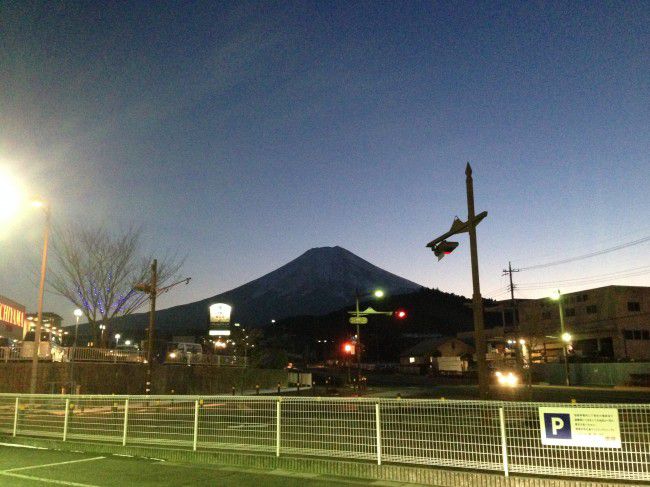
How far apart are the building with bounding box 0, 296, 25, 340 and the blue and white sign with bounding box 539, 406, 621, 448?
4124 centimetres

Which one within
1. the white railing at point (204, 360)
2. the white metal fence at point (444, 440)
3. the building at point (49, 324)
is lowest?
the white metal fence at point (444, 440)

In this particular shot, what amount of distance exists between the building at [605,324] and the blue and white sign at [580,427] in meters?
53.0

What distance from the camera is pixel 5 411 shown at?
17266mm

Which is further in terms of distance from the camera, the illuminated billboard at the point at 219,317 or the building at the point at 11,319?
the illuminated billboard at the point at 219,317

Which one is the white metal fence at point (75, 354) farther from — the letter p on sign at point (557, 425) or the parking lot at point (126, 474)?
the letter p on sign at point (557, 425)

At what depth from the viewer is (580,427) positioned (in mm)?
7918

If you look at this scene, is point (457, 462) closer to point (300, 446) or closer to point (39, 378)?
point (300, 446)

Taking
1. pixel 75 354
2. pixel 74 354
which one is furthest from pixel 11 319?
pixel 74 354

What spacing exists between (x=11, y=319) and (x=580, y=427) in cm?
4391

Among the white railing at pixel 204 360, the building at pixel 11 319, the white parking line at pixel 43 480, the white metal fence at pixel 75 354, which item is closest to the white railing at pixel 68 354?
the white metal fence at pixel 75 354

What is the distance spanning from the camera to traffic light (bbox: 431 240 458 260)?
16.1m

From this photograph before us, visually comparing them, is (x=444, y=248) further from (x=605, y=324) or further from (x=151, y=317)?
(x=605, y=324)

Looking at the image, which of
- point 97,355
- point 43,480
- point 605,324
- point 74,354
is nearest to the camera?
point 43,480

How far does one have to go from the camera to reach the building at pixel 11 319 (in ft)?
133
